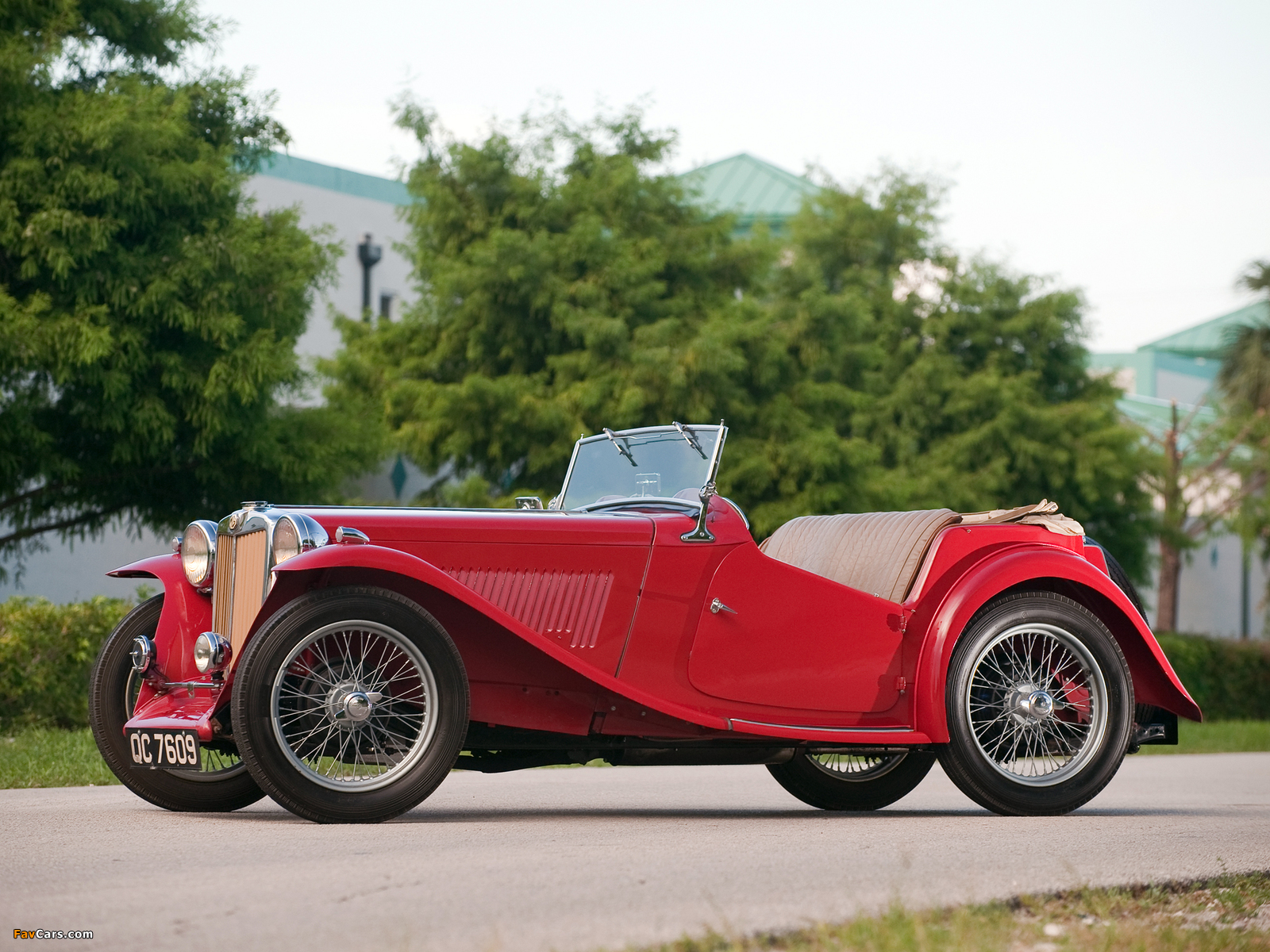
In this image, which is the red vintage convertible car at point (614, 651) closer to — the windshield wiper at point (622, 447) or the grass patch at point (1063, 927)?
the windshield wiper at point (622, 447)

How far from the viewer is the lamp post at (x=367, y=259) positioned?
26.4 meters

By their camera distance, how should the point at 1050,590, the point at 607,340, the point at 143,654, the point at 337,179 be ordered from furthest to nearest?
the point at 337,179 < the point at 607,340 < the point at 1050,590 < the point at 143,654

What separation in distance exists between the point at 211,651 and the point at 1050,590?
3892 millimetres

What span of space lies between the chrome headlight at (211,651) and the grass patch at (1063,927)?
9.80 ft

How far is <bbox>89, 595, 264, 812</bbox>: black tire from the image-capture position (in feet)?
20.4

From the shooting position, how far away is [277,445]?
623 inches

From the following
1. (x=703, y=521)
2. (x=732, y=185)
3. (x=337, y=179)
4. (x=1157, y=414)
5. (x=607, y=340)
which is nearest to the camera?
(x=703, y=521)

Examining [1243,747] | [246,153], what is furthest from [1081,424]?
[246,153]

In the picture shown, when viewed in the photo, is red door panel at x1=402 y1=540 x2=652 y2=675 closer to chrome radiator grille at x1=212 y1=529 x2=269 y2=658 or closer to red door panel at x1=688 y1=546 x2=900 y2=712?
red door panel at x1=688 y1=546 x2=900 y2=712

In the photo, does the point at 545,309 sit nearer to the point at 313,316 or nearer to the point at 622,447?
the point at 313,316

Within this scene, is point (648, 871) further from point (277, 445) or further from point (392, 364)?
point (392, 364)

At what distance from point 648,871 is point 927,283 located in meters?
26.3

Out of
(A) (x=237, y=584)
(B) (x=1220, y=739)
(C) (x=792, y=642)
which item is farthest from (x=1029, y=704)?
(B) (x=1220, y=739)

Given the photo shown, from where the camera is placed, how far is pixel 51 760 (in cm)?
958
